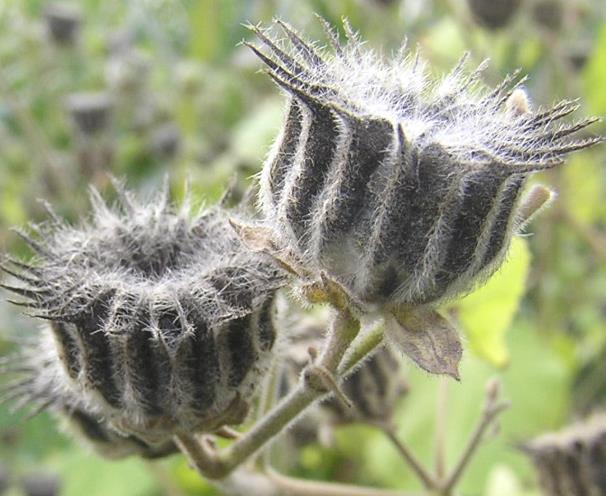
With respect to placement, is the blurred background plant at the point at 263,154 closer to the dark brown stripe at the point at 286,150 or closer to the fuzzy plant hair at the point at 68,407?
the fuzzy plant hair at the point at 68,407

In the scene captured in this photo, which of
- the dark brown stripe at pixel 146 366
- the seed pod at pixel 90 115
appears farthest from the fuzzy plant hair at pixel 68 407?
the seed pod at pixel 90 115

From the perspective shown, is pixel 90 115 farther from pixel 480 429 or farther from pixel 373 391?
pixel 480 429

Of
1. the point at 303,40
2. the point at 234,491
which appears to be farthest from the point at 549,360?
the point at 303,40

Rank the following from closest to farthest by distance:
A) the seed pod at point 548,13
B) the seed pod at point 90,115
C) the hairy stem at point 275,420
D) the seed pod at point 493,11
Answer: the hairy stem at point 275,420 < the seed pod at point 493,11 < the seed pod at point 548,13 < the seed pod at point 90,115

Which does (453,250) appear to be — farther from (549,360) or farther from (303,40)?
(549,360)

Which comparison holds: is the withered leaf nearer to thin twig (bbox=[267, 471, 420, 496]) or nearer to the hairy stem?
the hairy stem

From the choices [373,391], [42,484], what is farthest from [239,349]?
[42,484]
